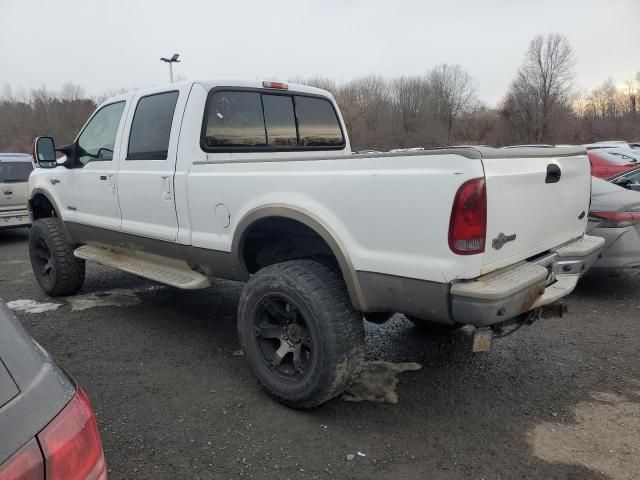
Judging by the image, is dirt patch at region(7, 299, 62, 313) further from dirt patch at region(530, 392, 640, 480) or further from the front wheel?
dirt patch at region(530, 392, 640, 480)

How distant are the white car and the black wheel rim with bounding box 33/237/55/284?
423 centimetres

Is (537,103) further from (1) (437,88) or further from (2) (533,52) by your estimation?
(1) (437,88)

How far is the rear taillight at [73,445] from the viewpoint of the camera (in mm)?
1139

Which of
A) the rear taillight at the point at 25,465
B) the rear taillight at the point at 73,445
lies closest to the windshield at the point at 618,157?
the rear taillight at the point at 73,445

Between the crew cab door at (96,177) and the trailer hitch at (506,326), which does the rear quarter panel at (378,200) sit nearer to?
the trailer hitch at (506,326)

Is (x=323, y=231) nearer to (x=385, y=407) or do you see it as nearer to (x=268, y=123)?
(x=385, y=407)

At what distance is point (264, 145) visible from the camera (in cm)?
422

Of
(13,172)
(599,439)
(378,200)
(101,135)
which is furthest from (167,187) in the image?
(13,172)

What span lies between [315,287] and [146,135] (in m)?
2.28

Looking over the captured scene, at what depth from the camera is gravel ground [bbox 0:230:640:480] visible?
259 cm

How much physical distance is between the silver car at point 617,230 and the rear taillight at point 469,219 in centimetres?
324

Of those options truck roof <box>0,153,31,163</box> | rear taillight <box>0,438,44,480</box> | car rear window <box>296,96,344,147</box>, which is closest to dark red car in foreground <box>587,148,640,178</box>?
car rear window <box>296,96,344,147</box>

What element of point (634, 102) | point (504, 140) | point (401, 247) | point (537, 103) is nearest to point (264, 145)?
point (401, 247)

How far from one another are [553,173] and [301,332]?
1770mm
